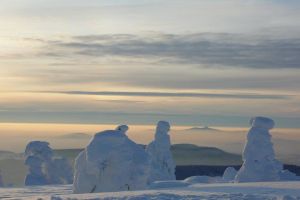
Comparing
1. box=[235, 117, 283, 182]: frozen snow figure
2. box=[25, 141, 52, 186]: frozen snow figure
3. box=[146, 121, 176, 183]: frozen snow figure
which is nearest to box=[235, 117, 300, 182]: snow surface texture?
box=[235, 117, 283, 182]: frozen snow figure

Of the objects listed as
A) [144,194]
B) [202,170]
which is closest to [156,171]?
[144,194]

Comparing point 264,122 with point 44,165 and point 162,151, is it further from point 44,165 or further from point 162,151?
point 44,165

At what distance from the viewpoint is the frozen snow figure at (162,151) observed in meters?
72.4

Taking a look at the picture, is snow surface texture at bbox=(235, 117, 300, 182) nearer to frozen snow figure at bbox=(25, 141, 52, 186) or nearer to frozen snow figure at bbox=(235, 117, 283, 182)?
frozen snow figure at bbox=(235, 117, 283, 182)

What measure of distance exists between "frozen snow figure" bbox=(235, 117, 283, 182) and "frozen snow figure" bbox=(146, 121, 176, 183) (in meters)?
16.5

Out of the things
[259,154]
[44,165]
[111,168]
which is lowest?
[111,168]

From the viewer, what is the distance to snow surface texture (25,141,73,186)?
3010 inches

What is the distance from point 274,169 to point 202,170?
351 ft

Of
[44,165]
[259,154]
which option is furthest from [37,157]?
[259,154]

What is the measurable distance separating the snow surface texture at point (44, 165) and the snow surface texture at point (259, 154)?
27.1 meters

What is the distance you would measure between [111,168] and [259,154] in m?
21.2

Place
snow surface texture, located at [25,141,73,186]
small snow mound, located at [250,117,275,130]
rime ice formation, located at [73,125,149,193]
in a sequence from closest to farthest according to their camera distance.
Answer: rime ice formation, located at [73,125,149,193] → small snow mound, located at [250,117,275,130] → snow surface texture, located at [25,141,73,186]

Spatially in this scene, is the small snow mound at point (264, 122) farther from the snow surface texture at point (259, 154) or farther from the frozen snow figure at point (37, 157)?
the frozen snow figure at point (37, 157)

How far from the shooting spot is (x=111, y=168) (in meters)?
39.5
